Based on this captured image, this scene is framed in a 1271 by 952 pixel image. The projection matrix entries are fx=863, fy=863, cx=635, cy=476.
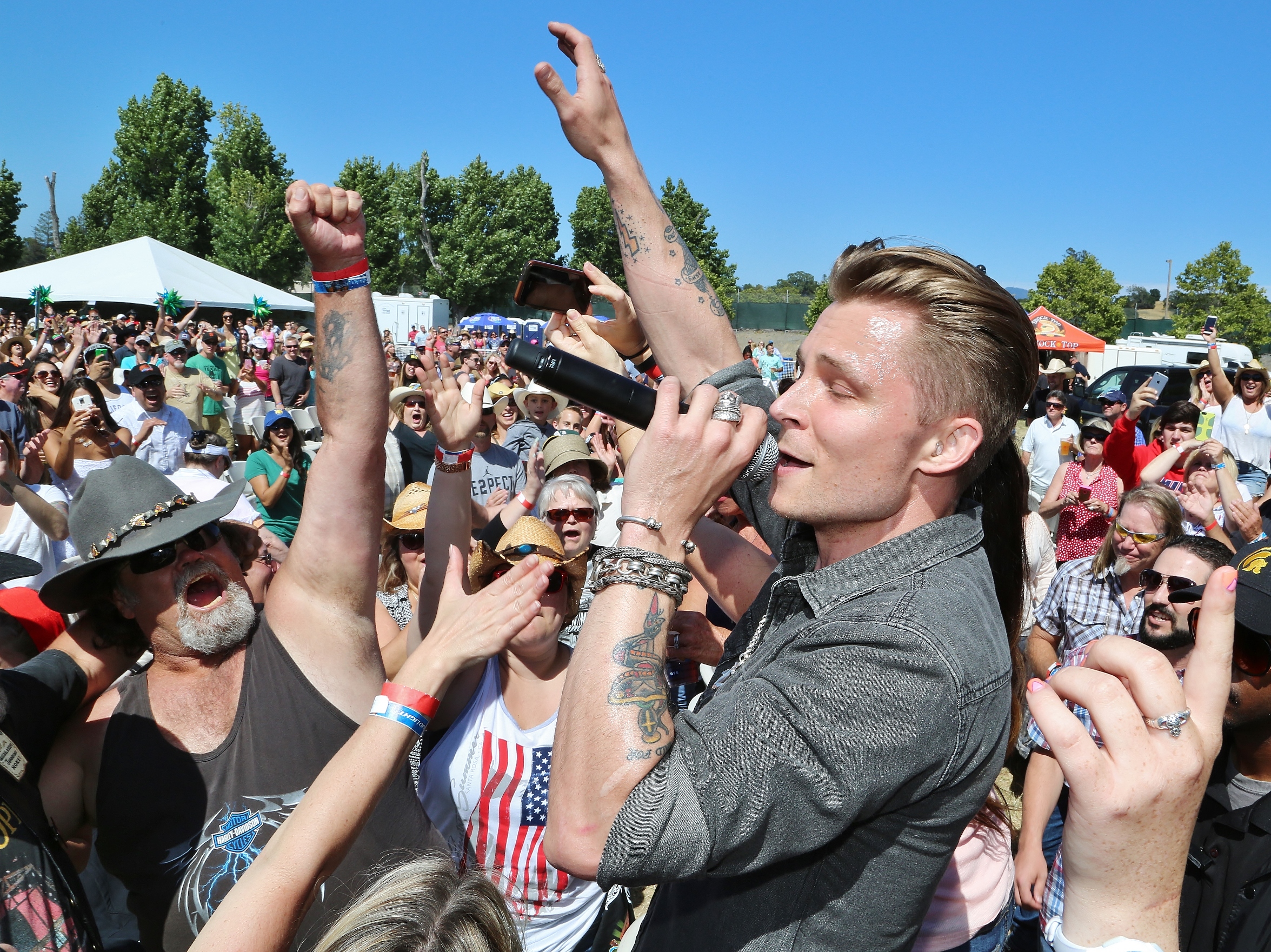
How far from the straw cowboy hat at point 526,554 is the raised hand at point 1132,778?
204cm

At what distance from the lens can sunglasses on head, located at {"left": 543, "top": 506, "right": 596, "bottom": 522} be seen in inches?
175

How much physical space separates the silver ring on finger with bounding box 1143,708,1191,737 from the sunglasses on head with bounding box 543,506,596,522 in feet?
11.4

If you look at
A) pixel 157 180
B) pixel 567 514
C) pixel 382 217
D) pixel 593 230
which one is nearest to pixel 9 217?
pixel 157 180

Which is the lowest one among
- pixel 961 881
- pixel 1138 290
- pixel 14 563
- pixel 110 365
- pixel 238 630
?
pixel 961 881

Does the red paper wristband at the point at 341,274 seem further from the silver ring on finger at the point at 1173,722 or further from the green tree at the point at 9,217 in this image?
the green tree at the point at 9,217

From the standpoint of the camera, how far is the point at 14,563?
6.71 feet

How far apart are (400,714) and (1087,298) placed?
2000 inches

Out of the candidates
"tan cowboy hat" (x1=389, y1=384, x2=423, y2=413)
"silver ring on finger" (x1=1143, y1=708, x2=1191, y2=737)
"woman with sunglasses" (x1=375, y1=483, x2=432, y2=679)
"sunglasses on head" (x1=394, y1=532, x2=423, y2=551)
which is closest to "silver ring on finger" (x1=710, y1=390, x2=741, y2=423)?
"silver ring on finger" (x1=1143, y1=708, x2=1191, y2=737)

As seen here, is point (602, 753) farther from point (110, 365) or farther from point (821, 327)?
point (110, 365)

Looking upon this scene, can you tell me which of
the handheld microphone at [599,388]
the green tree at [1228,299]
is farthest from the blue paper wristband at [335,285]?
the green tree at [1228,299]

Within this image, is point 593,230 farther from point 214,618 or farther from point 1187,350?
point 214,618

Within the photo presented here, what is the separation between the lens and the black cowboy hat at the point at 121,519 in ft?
7.39

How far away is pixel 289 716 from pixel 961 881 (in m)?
1.91

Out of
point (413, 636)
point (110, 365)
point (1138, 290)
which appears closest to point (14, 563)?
point (413, 636)
